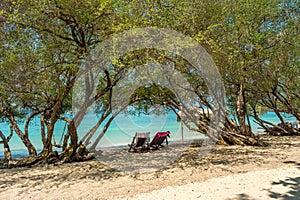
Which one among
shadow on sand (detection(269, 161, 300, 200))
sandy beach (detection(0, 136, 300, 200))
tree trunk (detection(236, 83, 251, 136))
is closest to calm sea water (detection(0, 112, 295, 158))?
sandy beach (detection(0, 136, 300, 200))

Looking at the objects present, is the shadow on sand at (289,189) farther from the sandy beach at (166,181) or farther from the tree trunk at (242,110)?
the tree trunk at (242,110)

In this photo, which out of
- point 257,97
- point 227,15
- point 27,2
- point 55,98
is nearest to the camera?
point 27,2

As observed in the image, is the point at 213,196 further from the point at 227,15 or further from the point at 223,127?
the point at 223,127

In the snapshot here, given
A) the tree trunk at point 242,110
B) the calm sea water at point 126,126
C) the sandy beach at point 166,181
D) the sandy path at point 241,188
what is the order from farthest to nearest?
the calm sea water at point 126,126 < the tree trunk at point 242,110 < the sandy beach at point 166,181 < the sandy path at point 241,188

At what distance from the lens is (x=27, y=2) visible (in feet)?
17.7

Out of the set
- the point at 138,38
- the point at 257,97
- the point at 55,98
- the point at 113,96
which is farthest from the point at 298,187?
the point at 257,97

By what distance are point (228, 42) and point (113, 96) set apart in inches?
175

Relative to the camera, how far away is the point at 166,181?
185 inches

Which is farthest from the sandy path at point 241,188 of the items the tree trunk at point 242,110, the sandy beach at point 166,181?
the tree trunk at point 242,110

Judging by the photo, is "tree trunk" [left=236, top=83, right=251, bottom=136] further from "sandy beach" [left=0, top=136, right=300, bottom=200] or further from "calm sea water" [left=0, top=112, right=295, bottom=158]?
"calm sea water" [left=0, top=112, right=295, bottom=158]

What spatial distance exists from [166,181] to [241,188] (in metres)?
1.33

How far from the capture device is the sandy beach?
3875 millimetres

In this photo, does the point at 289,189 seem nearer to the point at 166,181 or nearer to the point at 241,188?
the point at 241,188

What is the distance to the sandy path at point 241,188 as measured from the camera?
12.0ft
